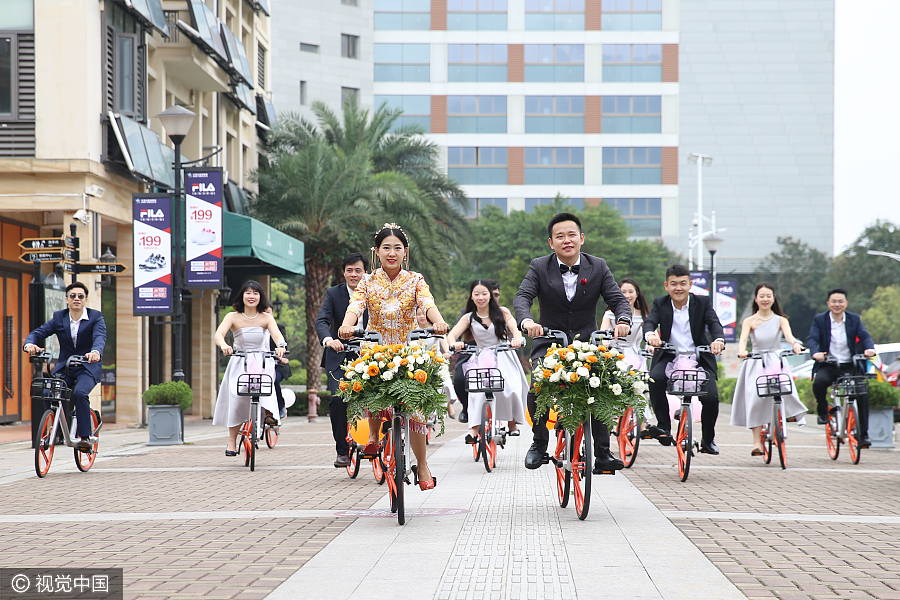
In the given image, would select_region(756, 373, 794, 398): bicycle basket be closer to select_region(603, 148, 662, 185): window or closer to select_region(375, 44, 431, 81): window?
select_region(603, 148, 662, 185): window

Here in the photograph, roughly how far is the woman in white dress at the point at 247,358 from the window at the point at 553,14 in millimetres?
57521

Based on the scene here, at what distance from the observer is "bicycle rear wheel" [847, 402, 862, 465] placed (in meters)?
12.2

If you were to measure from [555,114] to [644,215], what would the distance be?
8.57 m

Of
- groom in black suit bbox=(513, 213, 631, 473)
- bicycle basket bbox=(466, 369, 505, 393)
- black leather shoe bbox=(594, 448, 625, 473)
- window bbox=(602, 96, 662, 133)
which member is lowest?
black leather shoe bbox=(594, 448, 625, 473)

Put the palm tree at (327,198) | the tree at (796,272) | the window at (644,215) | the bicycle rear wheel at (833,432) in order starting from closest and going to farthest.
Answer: the bicycle rear wheel at (833,432) < the palm tree at (327,198) < the window at (644,215) < the tree at (796,272)

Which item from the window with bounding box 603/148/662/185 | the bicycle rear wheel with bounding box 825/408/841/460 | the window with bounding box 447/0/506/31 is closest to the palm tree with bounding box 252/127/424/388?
the bicycle rear wheel with bounding box 825/408/841/460

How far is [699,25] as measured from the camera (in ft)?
241

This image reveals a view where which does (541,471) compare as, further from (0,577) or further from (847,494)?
(0,577)

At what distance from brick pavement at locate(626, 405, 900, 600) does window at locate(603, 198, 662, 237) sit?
5527 cm

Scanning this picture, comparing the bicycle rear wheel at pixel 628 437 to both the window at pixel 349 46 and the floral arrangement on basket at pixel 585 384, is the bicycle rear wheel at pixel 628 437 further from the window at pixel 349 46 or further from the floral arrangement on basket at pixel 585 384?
the window at pixel 349 46


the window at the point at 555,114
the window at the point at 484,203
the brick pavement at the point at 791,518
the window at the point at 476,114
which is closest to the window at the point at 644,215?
the window at the point at 555,114

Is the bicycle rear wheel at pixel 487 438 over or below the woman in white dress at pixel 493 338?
below

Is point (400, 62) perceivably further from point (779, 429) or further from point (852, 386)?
point (779, 429)

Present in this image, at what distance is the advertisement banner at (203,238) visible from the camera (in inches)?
773
